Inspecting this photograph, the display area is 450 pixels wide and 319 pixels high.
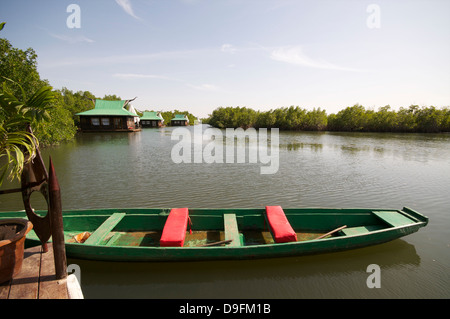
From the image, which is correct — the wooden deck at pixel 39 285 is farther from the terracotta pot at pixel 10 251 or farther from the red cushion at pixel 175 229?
the red cushion at pixel 175 229

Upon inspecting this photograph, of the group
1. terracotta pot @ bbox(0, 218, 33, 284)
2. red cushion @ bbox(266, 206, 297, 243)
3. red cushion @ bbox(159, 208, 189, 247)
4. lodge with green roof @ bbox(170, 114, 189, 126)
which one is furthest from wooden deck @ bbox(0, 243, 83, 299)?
lodge with green roof @ bbox(170, 114, 189, 126)

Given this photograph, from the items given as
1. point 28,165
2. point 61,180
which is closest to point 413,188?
point 28,165

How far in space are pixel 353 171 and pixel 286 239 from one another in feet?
43.0

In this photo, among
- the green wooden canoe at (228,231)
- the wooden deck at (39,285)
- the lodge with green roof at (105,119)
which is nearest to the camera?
the wooden deck at (39,285)

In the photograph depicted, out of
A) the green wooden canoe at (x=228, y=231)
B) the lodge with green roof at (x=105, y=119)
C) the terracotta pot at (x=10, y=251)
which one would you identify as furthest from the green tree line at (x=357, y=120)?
the terracotta pot at (x=10, y=251)

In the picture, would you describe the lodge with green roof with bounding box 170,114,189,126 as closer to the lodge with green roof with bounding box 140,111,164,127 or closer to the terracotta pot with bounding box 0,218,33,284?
the lodge with green roof with bounding box 140,111,164,127

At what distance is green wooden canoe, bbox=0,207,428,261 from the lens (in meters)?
5.61

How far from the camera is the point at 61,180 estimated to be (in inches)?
531

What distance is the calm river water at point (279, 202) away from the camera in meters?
5.48

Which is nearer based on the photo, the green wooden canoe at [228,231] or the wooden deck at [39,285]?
the wooden deck at [39,285]

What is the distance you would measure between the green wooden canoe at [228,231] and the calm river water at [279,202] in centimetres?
50

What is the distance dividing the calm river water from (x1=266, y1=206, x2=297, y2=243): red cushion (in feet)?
2.74

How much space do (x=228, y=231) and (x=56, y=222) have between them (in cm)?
415
